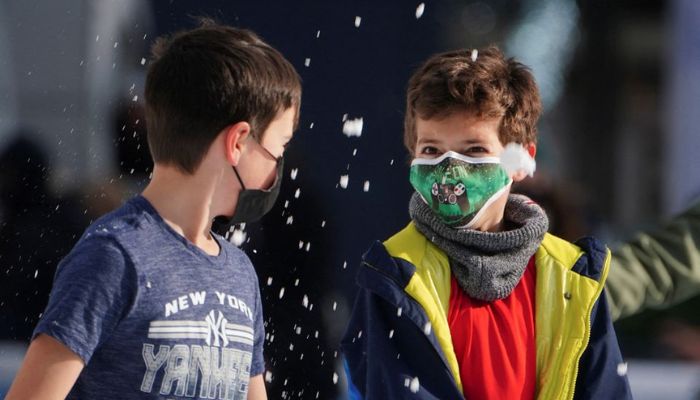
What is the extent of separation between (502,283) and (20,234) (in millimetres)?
3183

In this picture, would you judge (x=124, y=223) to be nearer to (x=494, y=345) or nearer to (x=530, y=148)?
(x=494, y=345)

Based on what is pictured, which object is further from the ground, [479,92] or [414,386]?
[479,92]

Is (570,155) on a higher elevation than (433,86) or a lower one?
lower

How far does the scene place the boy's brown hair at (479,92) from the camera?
346cm

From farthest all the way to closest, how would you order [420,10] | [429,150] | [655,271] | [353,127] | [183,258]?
[420,10], [353,127], [655,271], [429,150], [183,258]

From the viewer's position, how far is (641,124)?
22.9ft

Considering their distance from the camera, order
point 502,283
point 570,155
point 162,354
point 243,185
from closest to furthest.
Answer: point 162,354 < point 243,185 < point 502,283 < point 570,155

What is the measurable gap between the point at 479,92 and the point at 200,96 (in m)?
0.84

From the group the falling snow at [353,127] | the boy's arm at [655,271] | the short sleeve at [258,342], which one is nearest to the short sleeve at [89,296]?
the short sleeve at [258,342]

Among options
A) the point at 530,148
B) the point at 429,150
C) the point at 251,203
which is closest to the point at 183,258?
the point at 251,203

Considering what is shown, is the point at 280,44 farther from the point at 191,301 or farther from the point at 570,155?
the point at 191,301

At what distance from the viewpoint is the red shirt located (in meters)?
3.31

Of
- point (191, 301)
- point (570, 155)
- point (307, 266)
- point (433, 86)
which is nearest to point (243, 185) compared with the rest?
point (191, 301)

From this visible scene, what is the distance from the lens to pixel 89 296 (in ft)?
8.96
